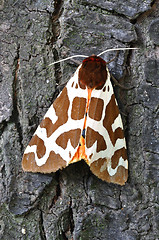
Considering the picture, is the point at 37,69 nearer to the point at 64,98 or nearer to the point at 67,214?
the point at 64,98

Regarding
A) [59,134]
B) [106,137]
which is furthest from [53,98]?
[106,137]

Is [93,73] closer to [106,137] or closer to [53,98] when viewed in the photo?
[53,98]

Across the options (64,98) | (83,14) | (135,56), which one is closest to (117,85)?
(135,56)

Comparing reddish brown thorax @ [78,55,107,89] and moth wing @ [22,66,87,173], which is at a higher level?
reddish brown thorax @ [78,55,107,89]

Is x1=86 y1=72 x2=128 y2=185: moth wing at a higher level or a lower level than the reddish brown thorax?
lower
